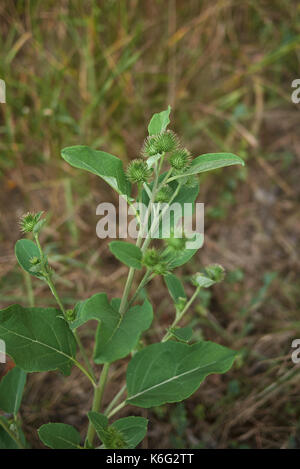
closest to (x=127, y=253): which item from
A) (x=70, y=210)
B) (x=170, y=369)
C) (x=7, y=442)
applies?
(x=170, y=369)

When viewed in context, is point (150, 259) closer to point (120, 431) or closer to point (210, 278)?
point (210, 278)

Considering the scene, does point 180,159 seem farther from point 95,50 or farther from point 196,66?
point 196,66

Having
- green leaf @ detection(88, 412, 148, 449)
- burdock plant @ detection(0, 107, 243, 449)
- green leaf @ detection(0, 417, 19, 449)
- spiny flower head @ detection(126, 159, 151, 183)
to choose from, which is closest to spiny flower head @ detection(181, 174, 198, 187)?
burdock plant @ detection(0, 107, 243, 449)

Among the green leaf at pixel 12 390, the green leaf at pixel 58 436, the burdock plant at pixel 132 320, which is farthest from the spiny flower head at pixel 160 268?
the green leaf at pixel 12 390

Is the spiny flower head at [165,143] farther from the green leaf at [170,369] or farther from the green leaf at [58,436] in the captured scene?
the green leaf at [58,436]

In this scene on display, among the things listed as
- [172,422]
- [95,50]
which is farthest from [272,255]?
[95,50]
